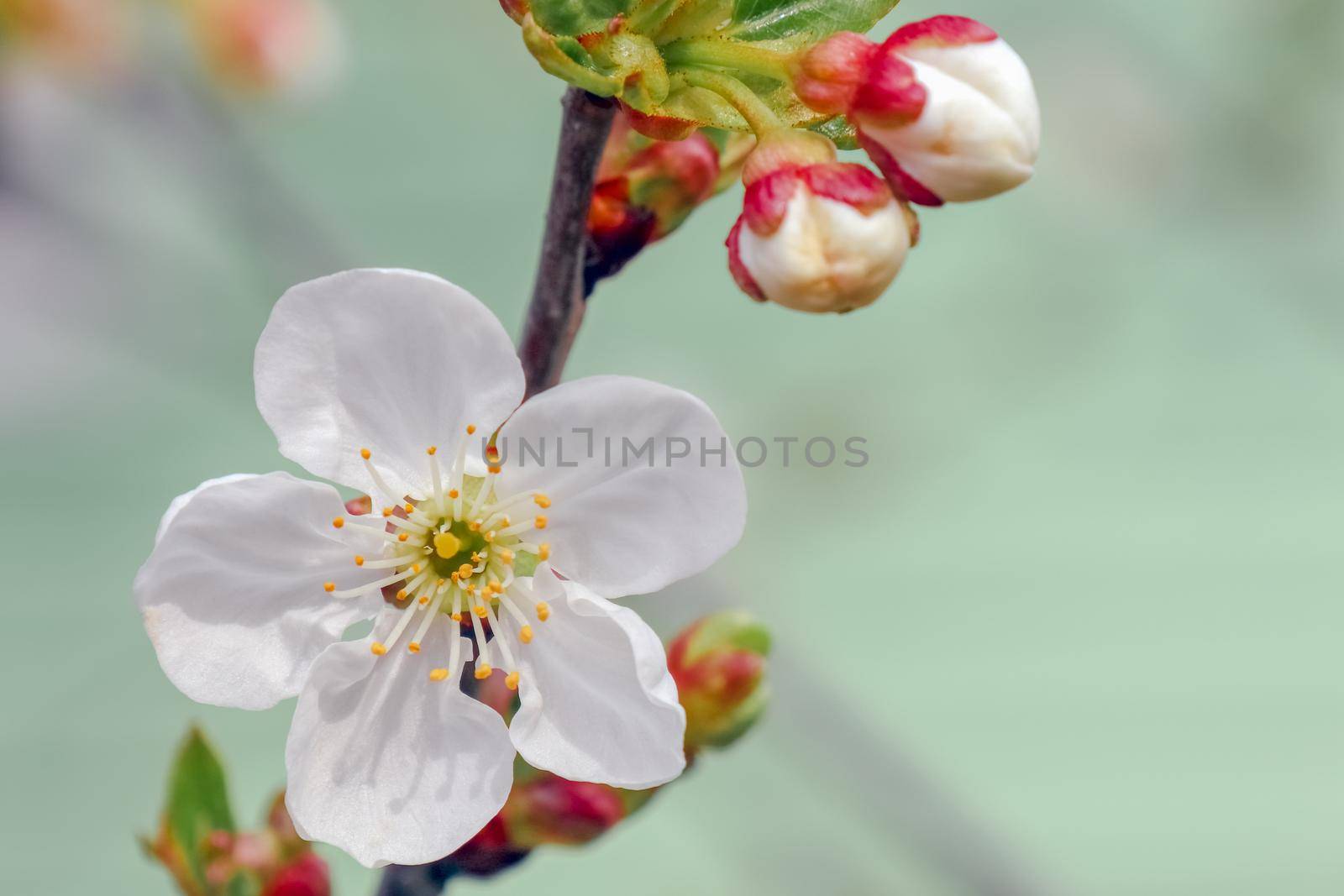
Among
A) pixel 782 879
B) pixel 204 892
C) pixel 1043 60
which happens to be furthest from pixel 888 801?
pixel 1043 60

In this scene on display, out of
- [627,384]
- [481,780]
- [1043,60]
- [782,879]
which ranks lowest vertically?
[782,879]

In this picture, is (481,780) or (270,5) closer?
(481,780)

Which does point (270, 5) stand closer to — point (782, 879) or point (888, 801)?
point (888, 801)

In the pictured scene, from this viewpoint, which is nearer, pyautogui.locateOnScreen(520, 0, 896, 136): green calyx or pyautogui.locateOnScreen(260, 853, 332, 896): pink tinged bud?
pyautogui.locateOnScreen(520, 0, 896, 136): green calyx

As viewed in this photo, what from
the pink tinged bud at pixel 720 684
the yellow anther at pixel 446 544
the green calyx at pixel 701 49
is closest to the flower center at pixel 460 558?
the yellow anther at pixel 446 544

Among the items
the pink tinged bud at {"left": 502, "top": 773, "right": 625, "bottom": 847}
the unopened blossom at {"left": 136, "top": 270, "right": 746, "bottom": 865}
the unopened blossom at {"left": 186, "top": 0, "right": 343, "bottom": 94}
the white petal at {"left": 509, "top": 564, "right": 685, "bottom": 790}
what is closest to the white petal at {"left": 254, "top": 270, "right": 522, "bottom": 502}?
the unopened blossom at {"left": 136, "top": 270, "right": 746, "bottom": 865}

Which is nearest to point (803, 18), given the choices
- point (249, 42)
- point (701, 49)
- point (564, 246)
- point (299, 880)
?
point (701, 49)

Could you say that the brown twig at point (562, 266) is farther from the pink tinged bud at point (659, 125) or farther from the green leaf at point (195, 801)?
the green leaf at point (195, 801)

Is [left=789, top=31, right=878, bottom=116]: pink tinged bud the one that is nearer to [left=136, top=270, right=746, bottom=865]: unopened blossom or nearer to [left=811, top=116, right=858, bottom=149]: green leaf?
[left=811, top=116, right=858, bottom=149]: green leaf
